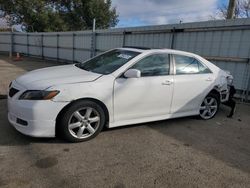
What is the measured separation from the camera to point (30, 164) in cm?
329

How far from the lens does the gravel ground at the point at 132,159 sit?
303 cm

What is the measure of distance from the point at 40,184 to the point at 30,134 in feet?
3.39

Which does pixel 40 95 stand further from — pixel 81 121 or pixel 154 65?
pixel 154 65

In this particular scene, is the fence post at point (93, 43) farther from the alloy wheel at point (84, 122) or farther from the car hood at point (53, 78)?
the alloy wheel at point (84, 122)

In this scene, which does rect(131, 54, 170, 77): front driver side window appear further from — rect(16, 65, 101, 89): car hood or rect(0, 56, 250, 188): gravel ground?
rect(0, 56, 250, 188): gravel ground

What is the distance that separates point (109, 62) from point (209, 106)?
2.54 m

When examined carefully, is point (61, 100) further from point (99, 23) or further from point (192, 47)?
point (99, 23)

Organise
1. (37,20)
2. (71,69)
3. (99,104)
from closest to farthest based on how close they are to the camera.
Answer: (99,104) → (71,69) → (37,20)

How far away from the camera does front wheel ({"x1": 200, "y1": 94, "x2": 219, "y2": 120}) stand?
18.2 feet

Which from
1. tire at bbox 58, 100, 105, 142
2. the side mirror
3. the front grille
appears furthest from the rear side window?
the front grille

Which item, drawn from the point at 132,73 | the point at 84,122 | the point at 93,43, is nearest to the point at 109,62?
the point at 132,73

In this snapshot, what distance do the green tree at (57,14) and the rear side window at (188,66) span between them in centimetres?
2596

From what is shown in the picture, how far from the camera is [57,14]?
97.0 feet

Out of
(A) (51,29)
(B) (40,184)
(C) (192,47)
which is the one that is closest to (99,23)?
(A) (51,29)
